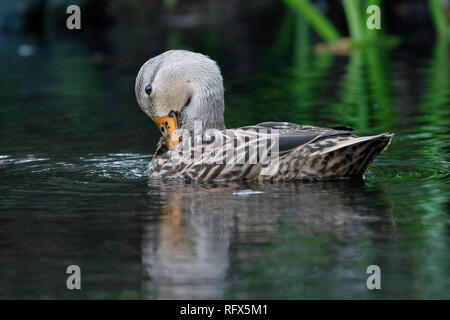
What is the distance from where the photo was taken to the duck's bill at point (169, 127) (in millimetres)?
8227

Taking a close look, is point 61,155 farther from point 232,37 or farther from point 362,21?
point 232,37

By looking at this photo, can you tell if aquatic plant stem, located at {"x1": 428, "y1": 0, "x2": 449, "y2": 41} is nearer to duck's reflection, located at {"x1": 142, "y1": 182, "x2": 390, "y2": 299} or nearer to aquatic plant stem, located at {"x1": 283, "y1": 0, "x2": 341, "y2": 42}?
aquatic plant stem, located at {"x1": 283, "y1": 0, "x2": 341, "y2": 42}

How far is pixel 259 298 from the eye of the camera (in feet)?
16.2

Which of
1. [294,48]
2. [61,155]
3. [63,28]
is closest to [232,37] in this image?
[294,48]

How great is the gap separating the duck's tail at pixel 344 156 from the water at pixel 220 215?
12 centimetres

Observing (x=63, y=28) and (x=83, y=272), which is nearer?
(x=83, y=272)

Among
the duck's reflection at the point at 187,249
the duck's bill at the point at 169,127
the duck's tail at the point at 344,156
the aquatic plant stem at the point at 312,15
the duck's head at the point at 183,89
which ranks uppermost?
the aquatic plant stem at the point at 312,15

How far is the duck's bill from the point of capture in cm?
823

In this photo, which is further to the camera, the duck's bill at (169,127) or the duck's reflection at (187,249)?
the duck's bill at (169,127)

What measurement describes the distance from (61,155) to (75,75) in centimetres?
754

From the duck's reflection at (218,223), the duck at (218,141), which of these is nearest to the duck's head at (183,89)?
the duck at (218,141)

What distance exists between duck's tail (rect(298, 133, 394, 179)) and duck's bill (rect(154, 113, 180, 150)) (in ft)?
4.36

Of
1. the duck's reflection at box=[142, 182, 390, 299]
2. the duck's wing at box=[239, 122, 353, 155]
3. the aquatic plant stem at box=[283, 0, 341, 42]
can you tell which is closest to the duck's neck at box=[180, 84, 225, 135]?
the duck's reflection at box=[142, 182, 390, 299]

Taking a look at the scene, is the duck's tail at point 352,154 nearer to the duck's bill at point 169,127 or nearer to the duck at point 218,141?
the duck at point 218,141
